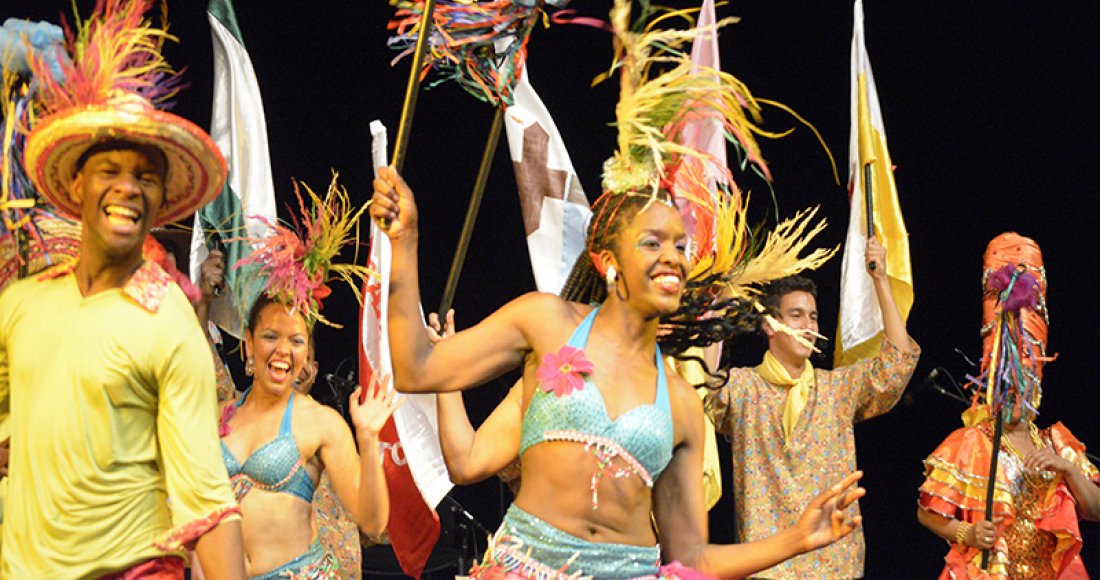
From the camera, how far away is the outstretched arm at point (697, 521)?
9.30 feet

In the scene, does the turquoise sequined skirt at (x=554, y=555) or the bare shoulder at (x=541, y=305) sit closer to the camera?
the turquoise sequined skirt at (x=554, y=555)

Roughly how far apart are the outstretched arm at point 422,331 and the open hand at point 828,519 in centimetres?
68

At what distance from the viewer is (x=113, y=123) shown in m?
2.37

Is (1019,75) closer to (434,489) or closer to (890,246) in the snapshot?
(890,246)

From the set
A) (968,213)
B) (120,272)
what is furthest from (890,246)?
(120,272)

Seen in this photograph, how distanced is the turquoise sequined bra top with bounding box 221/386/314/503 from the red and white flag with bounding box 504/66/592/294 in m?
1.43

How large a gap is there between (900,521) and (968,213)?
153 centimetres

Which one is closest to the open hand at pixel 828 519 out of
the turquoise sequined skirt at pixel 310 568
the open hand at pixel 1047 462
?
the turquoise sequined skirt at pixel 310 568

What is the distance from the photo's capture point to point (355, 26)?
614 cm

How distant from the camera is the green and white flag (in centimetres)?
492

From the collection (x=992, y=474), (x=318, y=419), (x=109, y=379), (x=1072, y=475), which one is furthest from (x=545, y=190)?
(x=109, y=379)

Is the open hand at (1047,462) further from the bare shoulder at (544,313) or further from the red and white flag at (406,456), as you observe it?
the bare shoulder at (544,313)

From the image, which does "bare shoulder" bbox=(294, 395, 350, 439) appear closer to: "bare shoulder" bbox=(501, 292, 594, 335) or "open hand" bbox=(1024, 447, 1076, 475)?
"bare shoulder" bbox=(501, 292, 594, 335)

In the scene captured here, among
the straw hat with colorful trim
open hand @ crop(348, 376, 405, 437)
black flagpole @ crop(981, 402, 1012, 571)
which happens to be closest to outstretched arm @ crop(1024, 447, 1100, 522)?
black flagpole @ crop(981, 402, 1012, 571)
